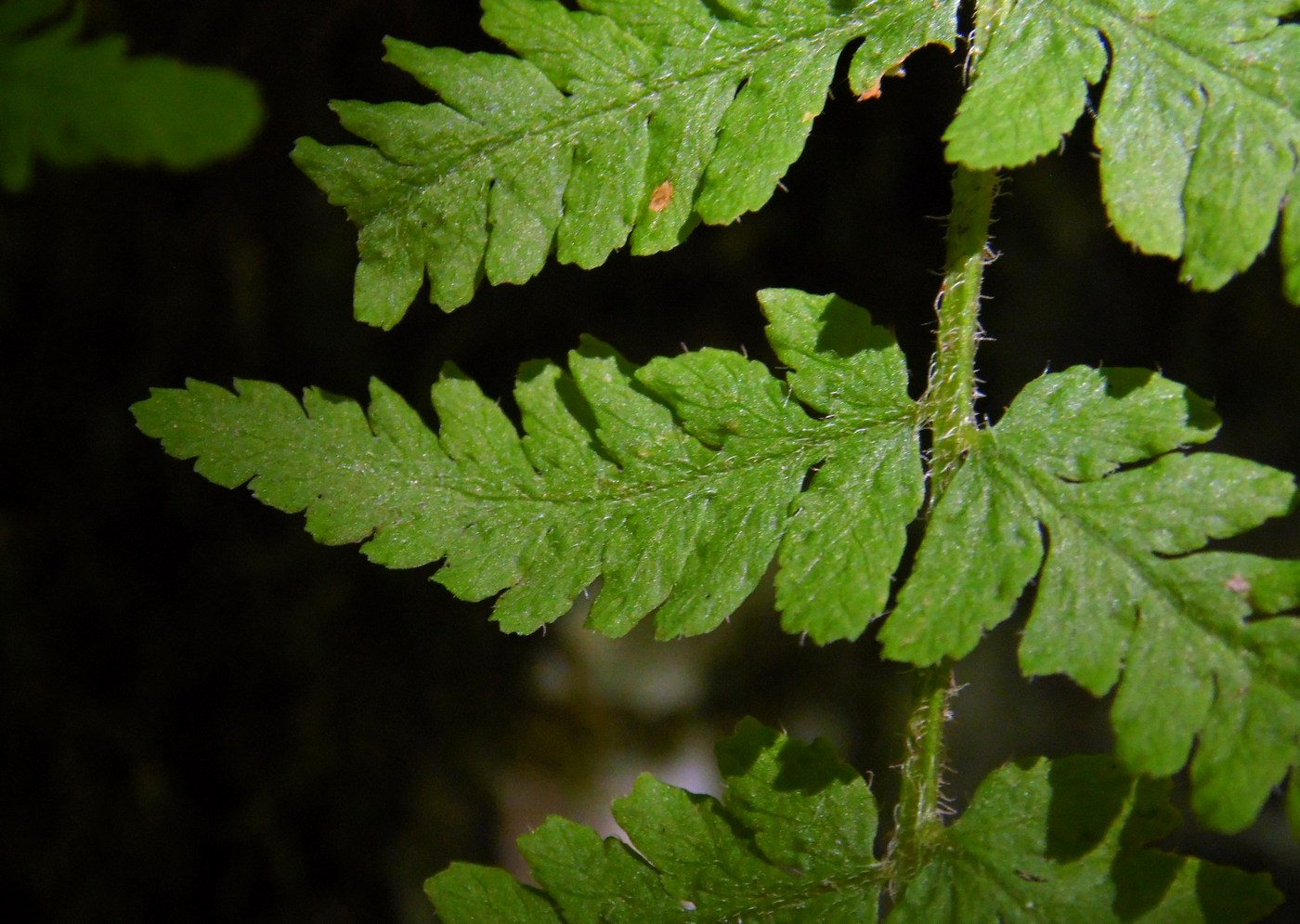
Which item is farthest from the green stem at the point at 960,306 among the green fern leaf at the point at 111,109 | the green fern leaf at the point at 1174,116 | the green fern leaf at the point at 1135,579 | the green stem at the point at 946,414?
the green fern leaf at the point at 111,109

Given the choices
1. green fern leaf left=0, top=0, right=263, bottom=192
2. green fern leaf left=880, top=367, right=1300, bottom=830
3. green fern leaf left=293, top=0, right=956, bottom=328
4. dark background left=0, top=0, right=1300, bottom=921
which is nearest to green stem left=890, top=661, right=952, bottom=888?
green fern leaf left=880, top=367, right=1300, bottom=830

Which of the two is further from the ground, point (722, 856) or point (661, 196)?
point (661, 196)

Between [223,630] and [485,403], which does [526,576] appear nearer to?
[485,403]

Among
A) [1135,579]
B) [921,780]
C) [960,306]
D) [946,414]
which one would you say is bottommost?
[921,780]

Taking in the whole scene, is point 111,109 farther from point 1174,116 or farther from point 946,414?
point 1174,116

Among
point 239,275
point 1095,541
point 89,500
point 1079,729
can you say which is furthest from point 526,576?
point 1079,729

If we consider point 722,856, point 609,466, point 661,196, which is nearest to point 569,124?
point 661,196

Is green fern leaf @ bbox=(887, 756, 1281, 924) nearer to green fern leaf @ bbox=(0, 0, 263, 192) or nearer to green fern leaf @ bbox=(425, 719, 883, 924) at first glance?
green fern leaf @ bbox=(425, 719, 883, 924)
